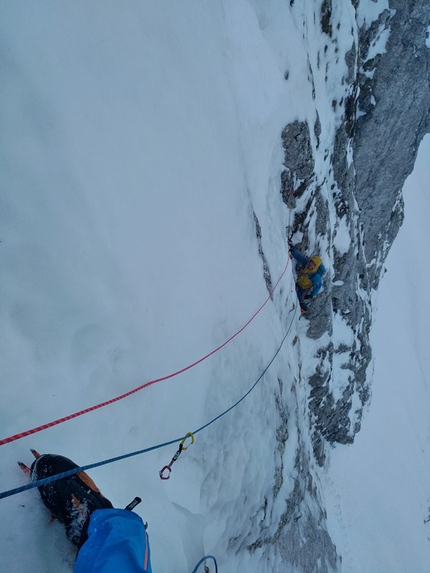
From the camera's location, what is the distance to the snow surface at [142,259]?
2574 millimetres

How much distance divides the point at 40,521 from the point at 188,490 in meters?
1.57

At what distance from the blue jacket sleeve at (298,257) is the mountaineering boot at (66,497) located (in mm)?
5844

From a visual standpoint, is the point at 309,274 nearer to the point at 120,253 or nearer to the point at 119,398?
the point at 120,253

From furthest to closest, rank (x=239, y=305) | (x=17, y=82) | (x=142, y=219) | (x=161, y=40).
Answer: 1. (x=239, y=305)
2. (x=161, y=40)
3. (x=142, y=219)
4. (x=17, y=82)

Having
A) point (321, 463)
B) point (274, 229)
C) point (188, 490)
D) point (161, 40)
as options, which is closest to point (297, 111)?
point (274, 229)

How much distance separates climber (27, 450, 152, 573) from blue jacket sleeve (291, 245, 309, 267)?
5.73 metres

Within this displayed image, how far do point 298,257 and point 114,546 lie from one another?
626cm

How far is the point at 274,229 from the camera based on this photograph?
6.59m

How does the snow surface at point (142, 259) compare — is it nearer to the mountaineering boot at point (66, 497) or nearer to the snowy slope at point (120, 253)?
the snowy slope at point (120, 253)

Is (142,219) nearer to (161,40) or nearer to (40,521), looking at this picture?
(161,40)

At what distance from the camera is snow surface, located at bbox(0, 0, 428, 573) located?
257 centimetres

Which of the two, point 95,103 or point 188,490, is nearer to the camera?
point 95,103

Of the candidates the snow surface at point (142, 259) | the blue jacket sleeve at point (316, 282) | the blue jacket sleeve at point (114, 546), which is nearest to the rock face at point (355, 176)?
the blue jacket sleeve at point (316, 282)

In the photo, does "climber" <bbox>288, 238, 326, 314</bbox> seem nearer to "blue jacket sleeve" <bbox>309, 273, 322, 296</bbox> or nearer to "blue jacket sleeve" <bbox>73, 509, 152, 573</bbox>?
"blue jacket sleeve" <bbox>309, 273, 322, 296</bbox>
